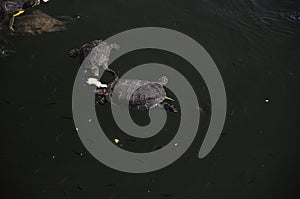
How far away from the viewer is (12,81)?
4.86 meters

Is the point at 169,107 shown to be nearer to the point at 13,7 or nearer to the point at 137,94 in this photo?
the point at 137,94

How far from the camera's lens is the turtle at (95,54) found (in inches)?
193

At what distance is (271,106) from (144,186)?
7.26 feet

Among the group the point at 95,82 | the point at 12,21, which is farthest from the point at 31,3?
the point at 95,82

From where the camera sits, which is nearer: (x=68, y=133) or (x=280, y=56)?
(x=68, y=133)

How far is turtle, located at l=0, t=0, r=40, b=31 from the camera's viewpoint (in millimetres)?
5639

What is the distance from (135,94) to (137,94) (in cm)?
3

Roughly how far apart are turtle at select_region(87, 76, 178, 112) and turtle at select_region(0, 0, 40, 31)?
6.77ft

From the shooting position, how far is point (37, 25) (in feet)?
17.5

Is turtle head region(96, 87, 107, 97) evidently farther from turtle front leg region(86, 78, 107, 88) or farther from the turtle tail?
the turtle tail

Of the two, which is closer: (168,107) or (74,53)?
(168,107)

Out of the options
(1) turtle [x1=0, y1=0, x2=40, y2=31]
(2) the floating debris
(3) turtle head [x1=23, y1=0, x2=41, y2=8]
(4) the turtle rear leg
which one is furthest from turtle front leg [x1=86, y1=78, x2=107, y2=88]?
(2) the floating debris

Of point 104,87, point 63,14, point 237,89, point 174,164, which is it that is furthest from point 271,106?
point 63,14

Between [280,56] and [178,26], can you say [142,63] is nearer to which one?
[178,26]
